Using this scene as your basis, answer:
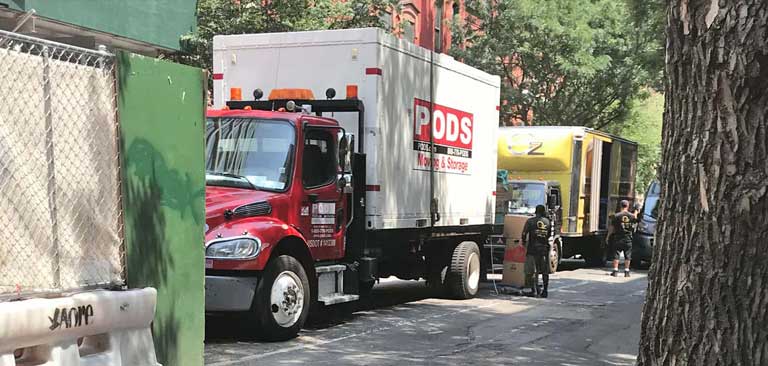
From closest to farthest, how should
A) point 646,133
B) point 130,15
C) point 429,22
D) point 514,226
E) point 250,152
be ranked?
point 250,152 → point 130,15 → point 514,226 → point 429,22 → point 646,133

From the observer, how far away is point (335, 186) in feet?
33.5

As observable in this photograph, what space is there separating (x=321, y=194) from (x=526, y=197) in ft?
31.2

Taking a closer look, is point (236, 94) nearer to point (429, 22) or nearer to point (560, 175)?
point (560, 175)

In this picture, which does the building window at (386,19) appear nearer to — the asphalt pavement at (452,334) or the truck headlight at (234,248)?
the asphalt pavement at (452,334)

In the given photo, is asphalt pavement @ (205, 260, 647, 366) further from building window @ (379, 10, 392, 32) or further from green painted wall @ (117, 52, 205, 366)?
building window @ (379, 10, 392, 32)

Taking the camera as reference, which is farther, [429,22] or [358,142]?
[429,22]

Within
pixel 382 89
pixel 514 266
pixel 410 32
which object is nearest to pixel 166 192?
pixel 382 89

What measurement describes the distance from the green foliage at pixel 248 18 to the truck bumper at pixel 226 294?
9.42 m

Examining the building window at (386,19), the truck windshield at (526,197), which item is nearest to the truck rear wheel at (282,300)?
the truck windshield at (526,197)

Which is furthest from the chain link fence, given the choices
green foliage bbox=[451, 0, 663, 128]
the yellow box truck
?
green foliage bbox=[451, 0, 663, 128]

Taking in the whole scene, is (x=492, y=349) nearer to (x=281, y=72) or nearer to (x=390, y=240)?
(x=390, y=240)

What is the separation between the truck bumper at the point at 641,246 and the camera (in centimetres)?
2081

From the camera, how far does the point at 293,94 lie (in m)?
10.9

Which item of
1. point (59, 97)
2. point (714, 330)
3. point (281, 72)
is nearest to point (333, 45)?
point (281, 72)
